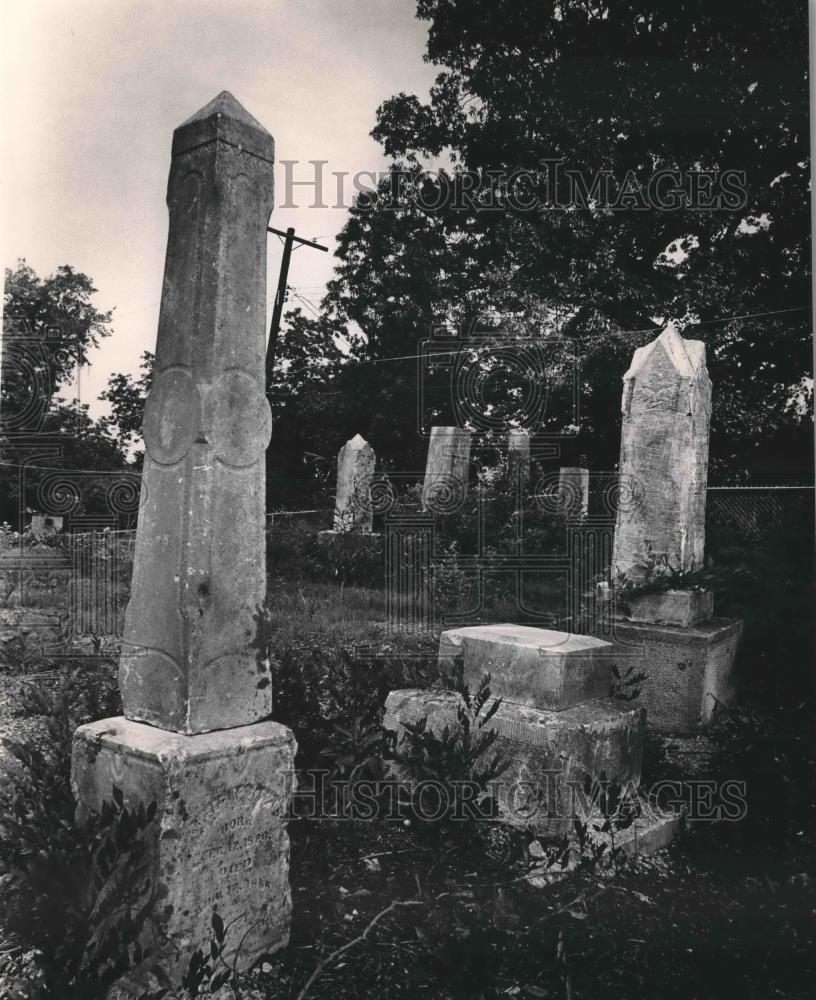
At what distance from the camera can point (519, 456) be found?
1253cm

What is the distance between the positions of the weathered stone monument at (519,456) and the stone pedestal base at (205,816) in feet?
31.4

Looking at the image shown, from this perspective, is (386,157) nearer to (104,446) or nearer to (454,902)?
(104,446)

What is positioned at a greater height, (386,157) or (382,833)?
(386,157)

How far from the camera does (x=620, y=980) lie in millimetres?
2309

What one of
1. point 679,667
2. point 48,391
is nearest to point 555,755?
point 679,667

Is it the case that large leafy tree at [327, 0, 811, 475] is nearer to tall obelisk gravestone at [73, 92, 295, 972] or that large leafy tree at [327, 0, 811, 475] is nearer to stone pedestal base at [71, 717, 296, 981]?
tall obelisk gravestone at [73, 92, 295, 972]

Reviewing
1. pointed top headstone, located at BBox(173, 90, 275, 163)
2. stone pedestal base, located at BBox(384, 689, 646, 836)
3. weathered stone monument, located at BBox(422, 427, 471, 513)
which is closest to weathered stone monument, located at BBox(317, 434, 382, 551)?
weathered stone monument, located at BBox(422, 427, 471, 513)

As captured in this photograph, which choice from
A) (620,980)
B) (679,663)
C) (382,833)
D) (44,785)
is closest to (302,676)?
(382,833)

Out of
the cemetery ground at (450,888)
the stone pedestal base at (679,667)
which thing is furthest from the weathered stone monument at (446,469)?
the cemetery ground at (450,888)

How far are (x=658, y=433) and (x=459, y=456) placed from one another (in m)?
7.15

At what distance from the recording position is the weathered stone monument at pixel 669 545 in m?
5.23

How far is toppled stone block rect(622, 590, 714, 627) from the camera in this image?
5.36m

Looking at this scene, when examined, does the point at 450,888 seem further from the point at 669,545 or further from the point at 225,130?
the point at 669,545

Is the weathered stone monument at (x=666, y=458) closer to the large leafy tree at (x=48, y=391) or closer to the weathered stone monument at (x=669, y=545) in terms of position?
the weathered stone monument at (x=669, y=545)
